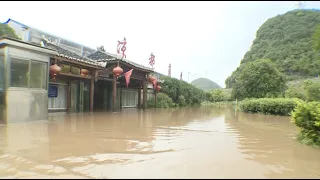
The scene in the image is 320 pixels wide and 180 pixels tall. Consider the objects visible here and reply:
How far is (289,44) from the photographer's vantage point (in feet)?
151

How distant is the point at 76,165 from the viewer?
3.95m

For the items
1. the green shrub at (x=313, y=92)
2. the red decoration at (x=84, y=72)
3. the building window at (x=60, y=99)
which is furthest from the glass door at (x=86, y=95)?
the green shrub at (x=313, y=92)

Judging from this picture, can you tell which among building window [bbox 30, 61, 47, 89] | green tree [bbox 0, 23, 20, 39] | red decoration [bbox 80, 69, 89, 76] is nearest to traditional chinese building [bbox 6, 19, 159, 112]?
red decoration [bbox 80, 69, 89, 76]

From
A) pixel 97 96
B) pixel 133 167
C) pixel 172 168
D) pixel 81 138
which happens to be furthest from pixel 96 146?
pixel 97 96

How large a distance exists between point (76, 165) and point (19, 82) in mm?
6510

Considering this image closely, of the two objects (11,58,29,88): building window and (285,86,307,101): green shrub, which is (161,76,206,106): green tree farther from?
(11,58,29,88): building window

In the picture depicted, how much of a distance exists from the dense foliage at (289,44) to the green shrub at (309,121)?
32.7 meters

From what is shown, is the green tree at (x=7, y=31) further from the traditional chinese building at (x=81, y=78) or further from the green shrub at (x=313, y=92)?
the green shrub at (x=313, y=92)

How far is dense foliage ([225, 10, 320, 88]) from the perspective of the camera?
4050cm

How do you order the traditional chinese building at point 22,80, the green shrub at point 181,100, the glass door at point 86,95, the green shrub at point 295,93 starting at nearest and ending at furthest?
the traditional chinese building at point 22,80, the glass door at point 86,95, the green shrub at point 295,93, the green shrub at point 181,100

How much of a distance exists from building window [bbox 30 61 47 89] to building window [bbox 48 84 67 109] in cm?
349

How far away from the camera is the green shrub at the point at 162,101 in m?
23.4

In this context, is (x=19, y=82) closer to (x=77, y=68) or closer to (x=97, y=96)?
(x=77, y=68)

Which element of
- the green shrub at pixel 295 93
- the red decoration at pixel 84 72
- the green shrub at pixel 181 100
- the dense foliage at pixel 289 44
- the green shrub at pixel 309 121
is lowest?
the green shrub at pixel 309 121
